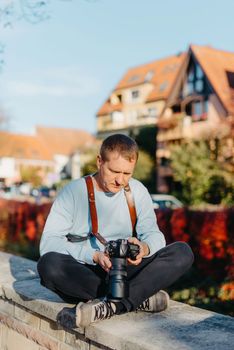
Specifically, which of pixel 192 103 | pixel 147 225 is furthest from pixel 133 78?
pixel 147 225

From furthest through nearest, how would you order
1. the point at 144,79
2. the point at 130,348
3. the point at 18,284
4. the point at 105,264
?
the point at 144,79, the point at 18,284, the point at 105,264, the point at 130,348

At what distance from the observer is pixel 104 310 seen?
8.27 feet

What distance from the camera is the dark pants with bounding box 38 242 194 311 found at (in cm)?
268

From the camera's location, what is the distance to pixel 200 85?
111ft

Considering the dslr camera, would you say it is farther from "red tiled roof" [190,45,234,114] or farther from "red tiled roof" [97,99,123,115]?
"red tiled roof" [97,99,123,115]

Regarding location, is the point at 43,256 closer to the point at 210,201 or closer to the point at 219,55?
the point at 210,201

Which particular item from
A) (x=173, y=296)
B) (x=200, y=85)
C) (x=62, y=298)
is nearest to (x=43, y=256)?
(x=62, y=298)

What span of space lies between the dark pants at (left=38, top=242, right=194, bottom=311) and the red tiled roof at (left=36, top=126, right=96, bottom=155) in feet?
235

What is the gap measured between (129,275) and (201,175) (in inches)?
924

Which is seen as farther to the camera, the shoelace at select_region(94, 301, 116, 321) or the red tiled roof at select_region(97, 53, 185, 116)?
the red tiled roof at select_region(97, 53, 185, 116)

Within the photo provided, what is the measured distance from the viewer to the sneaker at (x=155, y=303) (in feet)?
9.14

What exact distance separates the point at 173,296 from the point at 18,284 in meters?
3.08

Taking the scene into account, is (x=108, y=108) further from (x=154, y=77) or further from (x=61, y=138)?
(x=61, y=138)

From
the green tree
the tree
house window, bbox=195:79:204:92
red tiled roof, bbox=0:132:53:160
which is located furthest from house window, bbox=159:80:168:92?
red tiled roof, bbox=0:132:53:160
